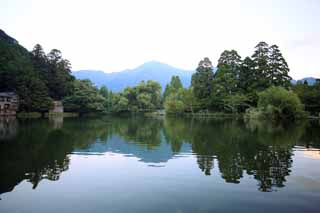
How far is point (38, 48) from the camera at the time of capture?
65.9 meters

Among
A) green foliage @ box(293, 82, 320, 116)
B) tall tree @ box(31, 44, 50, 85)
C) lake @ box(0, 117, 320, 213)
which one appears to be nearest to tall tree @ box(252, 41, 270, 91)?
green foliage @ box(293, 82, 320, 116)

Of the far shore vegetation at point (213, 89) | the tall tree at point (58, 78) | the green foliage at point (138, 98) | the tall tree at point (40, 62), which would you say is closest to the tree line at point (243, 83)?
the far shore vegetation at point (213, 89)

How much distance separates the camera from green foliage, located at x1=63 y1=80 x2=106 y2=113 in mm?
59969

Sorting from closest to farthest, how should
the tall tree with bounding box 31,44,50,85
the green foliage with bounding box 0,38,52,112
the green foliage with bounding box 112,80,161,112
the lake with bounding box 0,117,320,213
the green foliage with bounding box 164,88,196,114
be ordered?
the lake with bounding box 0,117,320,213 < the green foliage with bounding box 0,38,52,112 < the green foliage with bounding box 164,88,196,114 < the tall tree with bounding box 31,44,50,85 < the green foliage with bounding box 112,80,161,112

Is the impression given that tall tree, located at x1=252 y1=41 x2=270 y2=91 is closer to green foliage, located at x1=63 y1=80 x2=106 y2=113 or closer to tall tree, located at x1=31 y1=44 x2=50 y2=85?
green foliage, located at x1=63 y1=80 x2=106 y2=113

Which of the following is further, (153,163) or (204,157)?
(204,157)

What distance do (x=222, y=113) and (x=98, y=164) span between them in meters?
44.8

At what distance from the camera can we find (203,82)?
57.2 metres

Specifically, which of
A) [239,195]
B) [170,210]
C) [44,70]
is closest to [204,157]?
[239,195]

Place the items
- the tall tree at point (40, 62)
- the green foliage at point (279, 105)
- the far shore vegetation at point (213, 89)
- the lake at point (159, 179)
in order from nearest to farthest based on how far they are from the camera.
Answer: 1. the lake at point (159, 179)
2. the green foliage at point (279, 105)
3. the far shore vegetation at point (213, 89)
4. the tall tree at point (40, 62)

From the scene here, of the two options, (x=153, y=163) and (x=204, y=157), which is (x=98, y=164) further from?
(x=204, y=157)

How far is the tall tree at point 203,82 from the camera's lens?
185ft

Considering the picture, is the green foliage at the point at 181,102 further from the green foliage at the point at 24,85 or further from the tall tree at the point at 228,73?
the green foliage at the point at 24,85

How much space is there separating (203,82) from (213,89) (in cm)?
380
